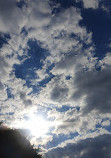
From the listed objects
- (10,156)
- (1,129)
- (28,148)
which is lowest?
(10,156)

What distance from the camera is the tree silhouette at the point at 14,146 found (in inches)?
1189

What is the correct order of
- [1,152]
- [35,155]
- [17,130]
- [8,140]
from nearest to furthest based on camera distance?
[1,152]
[8,140]
[17,130]
[35,155]

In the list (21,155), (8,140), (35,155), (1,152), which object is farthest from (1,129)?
(35,155)

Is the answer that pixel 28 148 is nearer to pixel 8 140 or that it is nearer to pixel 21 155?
pixel 21 155

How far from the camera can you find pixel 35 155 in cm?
3788

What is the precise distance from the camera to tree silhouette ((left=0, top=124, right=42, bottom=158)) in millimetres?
30203

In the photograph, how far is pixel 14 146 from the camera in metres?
32.5

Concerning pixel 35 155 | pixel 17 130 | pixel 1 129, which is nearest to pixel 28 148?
pixel 35 155

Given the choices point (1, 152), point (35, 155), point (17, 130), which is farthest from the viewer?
point (35, 155)

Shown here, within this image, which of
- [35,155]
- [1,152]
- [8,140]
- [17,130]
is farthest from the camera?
[35,155]

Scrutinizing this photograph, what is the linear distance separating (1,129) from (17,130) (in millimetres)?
4158

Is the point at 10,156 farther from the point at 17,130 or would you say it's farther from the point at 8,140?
the point at 17,130

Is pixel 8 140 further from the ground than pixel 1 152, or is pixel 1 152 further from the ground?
pixel 8 140

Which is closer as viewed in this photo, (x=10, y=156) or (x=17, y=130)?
(x=10, y=156)
